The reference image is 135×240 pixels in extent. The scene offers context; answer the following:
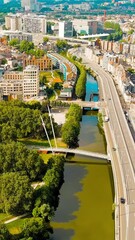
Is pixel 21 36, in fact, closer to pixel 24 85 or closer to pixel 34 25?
pixel 34 25

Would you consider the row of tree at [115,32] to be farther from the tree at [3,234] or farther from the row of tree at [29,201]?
the tree at [3,234]

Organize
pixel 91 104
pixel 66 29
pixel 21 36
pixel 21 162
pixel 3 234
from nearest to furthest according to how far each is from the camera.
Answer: pixel 3 234
pixel 21 162
pixel 91 104
pixel 21 36
pixel 66 29

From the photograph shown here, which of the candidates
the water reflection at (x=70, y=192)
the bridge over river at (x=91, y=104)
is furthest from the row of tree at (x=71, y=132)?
the bridge over river at (x=91, y=104)

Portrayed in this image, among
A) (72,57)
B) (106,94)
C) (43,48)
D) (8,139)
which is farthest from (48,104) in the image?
(43,48)

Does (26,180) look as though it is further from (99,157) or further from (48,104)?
(48,104)

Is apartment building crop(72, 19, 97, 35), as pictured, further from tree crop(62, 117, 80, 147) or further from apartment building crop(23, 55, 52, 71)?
tree crop(62, 117, 80, 147)

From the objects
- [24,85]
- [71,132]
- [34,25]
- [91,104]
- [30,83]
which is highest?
[71,132]

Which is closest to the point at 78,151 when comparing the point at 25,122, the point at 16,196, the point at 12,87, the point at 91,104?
the point at 25,122

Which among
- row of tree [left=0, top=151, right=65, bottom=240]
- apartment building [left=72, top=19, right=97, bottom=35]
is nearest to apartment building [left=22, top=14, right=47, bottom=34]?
apartment building [left=72, top=19, right=97, bottom=35]
